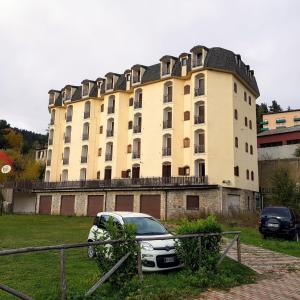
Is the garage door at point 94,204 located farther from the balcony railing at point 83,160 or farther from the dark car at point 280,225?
the dark car at point 280,225

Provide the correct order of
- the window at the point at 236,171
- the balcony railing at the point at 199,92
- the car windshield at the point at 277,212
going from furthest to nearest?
the balcony railing at the point at 199,92 → the window at the point at 236,171 → the car windshield at the point at 277,212

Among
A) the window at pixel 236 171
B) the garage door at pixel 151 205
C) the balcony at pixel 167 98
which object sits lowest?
the garage door at pixel 151 205

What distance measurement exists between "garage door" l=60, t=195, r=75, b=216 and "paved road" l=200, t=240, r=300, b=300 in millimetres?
34405

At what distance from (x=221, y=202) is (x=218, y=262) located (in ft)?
90.3

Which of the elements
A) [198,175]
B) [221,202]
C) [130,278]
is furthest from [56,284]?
[198,175]

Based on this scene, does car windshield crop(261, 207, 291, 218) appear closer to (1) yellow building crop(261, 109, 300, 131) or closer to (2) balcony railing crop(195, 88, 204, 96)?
(2) balcony railing crop(195, 88, 204, 96)

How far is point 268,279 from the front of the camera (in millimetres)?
11312

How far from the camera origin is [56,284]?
366 inches

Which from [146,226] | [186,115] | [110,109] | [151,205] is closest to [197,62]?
[186,115]

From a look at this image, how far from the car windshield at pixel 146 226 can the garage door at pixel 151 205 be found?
90.5 ft

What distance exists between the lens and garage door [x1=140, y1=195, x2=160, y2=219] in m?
40.9

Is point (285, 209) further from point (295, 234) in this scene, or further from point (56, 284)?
point (56, 284)

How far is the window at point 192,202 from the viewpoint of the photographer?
3903cm

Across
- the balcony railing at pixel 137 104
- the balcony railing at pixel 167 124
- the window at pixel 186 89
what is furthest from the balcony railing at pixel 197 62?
the balcony railing at pixel 137 104
